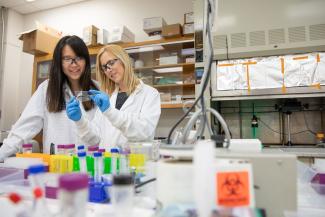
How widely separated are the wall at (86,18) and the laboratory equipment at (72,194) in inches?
109

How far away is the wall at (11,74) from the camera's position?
12.6ft

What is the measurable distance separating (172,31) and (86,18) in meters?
1.68

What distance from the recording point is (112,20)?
3586 mm

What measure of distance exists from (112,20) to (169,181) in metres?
3.51

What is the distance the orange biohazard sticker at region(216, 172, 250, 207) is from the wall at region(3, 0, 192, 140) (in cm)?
266

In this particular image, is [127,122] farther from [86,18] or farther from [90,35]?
[86,18]

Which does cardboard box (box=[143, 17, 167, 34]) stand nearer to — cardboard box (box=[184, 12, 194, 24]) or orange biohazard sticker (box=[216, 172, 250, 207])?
cardboard box (box=[184, 12, 194, 24])

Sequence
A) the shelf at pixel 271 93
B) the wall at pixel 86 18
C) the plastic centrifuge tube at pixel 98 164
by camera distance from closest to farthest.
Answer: the plastic centrifuge tube at pixel 98 164, the shelf at pixel 271 93, the wall at pixel 86 18

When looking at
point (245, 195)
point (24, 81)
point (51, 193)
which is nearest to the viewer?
point (245, 195)

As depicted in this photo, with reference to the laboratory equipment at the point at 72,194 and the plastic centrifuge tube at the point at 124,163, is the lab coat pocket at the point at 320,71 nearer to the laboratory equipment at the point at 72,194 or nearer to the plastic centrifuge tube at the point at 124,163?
the plastic centrifuge tube at the point at 124,163

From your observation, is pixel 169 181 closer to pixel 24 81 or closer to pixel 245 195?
pixel 245 195

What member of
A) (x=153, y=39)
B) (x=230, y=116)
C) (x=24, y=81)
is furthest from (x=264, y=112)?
(x=24, y=81)

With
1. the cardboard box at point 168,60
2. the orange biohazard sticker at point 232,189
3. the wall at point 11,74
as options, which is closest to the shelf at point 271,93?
the cardboard box at point 168,60

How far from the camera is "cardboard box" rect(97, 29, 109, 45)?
313 centimetres
